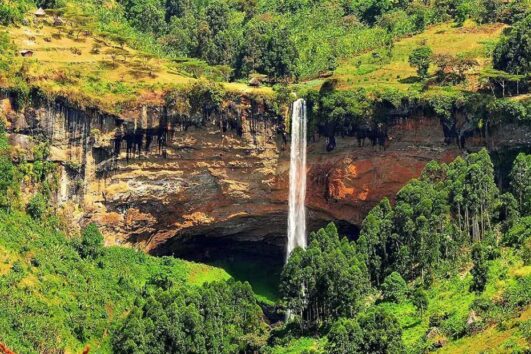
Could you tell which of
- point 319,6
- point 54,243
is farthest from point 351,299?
point 319,6

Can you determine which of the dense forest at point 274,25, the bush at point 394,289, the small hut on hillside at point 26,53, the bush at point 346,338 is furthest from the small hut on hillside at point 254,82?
the bush at point 346,338

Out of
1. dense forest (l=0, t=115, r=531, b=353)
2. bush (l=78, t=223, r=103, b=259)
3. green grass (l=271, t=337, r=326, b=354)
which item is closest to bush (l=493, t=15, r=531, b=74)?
dense forest (l=0, t=115, r=531, b=353)

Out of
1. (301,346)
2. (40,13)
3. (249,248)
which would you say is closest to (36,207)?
(249,248)

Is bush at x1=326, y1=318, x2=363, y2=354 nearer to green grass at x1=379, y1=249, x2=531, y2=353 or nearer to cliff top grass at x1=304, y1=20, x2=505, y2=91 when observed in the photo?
green grass at x1=379, y1=249, x2=531, y2=353

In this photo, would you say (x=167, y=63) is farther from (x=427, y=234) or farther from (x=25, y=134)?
(x=427, y=234)

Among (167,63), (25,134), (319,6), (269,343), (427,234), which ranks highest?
(319,6)

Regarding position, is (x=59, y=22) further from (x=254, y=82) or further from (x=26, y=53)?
(x=254, y=82)

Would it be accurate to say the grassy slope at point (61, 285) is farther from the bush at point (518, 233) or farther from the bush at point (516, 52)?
the bush at point (516, 52)
